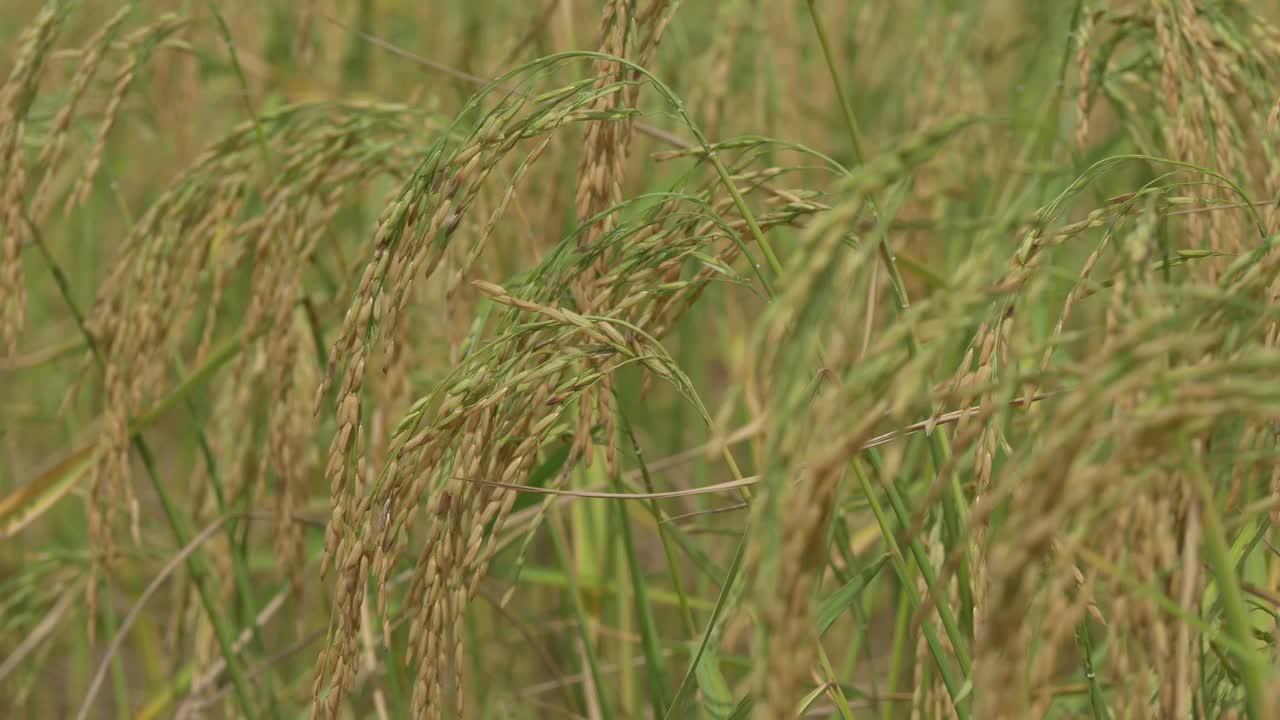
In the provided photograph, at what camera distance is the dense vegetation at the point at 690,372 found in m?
0.72

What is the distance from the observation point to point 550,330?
1.13m

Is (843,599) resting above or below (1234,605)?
below

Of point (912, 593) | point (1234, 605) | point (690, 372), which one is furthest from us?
point (690, 372)

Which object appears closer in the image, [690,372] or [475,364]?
[475,364]

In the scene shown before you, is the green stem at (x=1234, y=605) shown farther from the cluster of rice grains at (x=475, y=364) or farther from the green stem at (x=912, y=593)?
the cluster of rice grains at (x=475, y=364)

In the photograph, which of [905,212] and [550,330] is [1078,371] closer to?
[550,330]

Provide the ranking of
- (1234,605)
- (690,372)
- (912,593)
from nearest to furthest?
(1234,605) < (912,593) < (690,372)

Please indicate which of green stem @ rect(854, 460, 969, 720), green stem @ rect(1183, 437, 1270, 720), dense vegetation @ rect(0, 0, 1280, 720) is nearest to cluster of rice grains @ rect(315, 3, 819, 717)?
dense vegetation @ rect(0, 0, 1280, 720)

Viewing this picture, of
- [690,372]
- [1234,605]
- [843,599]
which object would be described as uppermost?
[1234,605]

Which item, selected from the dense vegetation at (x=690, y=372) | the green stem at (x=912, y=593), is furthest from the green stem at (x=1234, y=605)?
the green stem at (x=912, y=593)

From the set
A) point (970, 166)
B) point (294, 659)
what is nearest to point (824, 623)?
point (970, 166)

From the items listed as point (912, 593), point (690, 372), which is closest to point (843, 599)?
point (912, 593)

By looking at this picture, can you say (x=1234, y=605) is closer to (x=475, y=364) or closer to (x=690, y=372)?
(x=475, y=364)

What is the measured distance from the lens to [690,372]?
2.87 m
